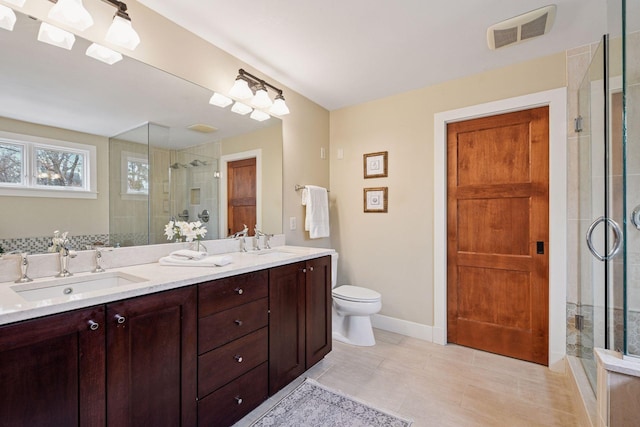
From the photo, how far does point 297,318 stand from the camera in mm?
1913

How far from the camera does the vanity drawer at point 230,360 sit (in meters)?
1.35

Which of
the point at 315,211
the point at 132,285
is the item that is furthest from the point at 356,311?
the point at 132,285

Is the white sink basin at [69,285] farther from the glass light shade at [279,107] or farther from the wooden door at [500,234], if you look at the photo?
the wooden door at [500,234]

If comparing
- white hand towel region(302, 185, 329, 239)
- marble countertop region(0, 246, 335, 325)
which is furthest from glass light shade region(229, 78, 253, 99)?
marble countertop region(0, 246, 335, 325)

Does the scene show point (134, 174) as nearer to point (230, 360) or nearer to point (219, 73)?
point (219, 73)

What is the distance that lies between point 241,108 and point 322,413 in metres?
2.13

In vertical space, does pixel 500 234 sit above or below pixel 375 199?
below

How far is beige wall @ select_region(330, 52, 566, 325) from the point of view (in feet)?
8.16

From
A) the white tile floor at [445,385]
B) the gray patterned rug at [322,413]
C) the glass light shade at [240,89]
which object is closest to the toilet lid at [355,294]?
the white tile floor at [445,385]

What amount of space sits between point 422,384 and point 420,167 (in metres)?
1.76

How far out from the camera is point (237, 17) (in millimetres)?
1733

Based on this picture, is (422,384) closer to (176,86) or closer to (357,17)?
(357,17)

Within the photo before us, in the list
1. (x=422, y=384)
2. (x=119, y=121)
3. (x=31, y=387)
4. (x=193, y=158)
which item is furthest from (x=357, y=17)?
(x=422, y=384)

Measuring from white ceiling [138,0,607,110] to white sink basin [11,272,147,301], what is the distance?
4.94 feet
